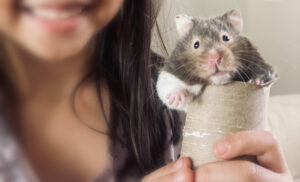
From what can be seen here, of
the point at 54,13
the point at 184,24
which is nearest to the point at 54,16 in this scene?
the point at 54,13

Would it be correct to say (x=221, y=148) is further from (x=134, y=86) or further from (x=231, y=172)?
(x=134, y=86)

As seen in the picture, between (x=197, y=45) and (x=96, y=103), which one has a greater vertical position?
(x=197, y=45)

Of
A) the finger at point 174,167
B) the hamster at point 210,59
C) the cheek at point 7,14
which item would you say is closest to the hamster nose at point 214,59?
the hamster at point 210,59

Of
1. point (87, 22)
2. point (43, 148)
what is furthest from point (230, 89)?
point (43, 148)

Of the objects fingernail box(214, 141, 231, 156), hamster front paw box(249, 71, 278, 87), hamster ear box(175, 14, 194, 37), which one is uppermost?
hamster ear box(175, 14, 194, 37)

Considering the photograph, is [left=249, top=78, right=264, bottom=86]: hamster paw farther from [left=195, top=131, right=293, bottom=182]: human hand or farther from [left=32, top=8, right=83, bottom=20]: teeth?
[left=32, top=8, right=83, bottom=20]: teeth

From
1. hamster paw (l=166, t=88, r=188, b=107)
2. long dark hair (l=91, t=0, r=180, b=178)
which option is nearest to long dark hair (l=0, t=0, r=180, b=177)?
→ long dark hair (l=91, t=0, r=180, b=178)
